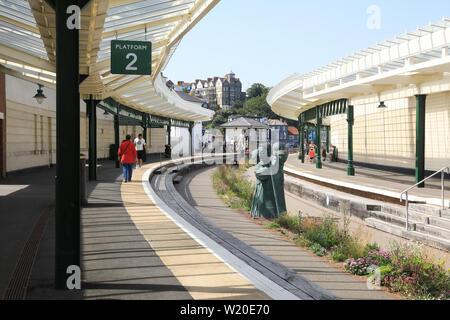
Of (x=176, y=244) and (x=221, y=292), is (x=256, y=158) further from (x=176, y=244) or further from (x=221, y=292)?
(x=221, y=292)

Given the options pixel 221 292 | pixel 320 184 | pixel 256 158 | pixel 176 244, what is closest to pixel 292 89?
pixel 320 184

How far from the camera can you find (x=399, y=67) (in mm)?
16641

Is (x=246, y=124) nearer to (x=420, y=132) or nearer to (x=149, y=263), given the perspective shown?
(x=420, y=132)

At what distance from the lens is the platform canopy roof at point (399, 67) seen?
12.2 meters

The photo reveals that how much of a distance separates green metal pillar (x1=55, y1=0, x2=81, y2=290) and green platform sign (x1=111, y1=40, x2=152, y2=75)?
4.82 meters

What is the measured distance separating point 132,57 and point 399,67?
10866 millimetres

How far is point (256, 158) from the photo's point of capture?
41.4 ft

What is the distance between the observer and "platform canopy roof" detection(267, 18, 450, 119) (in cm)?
1219

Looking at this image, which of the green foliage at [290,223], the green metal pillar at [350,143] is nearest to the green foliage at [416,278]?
the green foliage at [290,223]

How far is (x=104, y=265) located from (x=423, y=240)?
23.8ft

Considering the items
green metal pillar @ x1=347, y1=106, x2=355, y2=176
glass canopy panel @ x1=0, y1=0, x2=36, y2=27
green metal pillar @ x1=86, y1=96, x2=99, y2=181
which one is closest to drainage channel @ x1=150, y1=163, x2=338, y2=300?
glass canopy panel @ x1=0, y1=0, x2=36, y2=27

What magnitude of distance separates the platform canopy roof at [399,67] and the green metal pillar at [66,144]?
32.7ft

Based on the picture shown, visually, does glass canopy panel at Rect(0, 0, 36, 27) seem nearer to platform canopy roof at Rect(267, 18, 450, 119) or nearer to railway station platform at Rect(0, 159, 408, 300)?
railway station platform at Rect(0, 159, 408, 300)

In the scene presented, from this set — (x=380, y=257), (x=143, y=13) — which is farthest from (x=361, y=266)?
(x=143, y=13)
